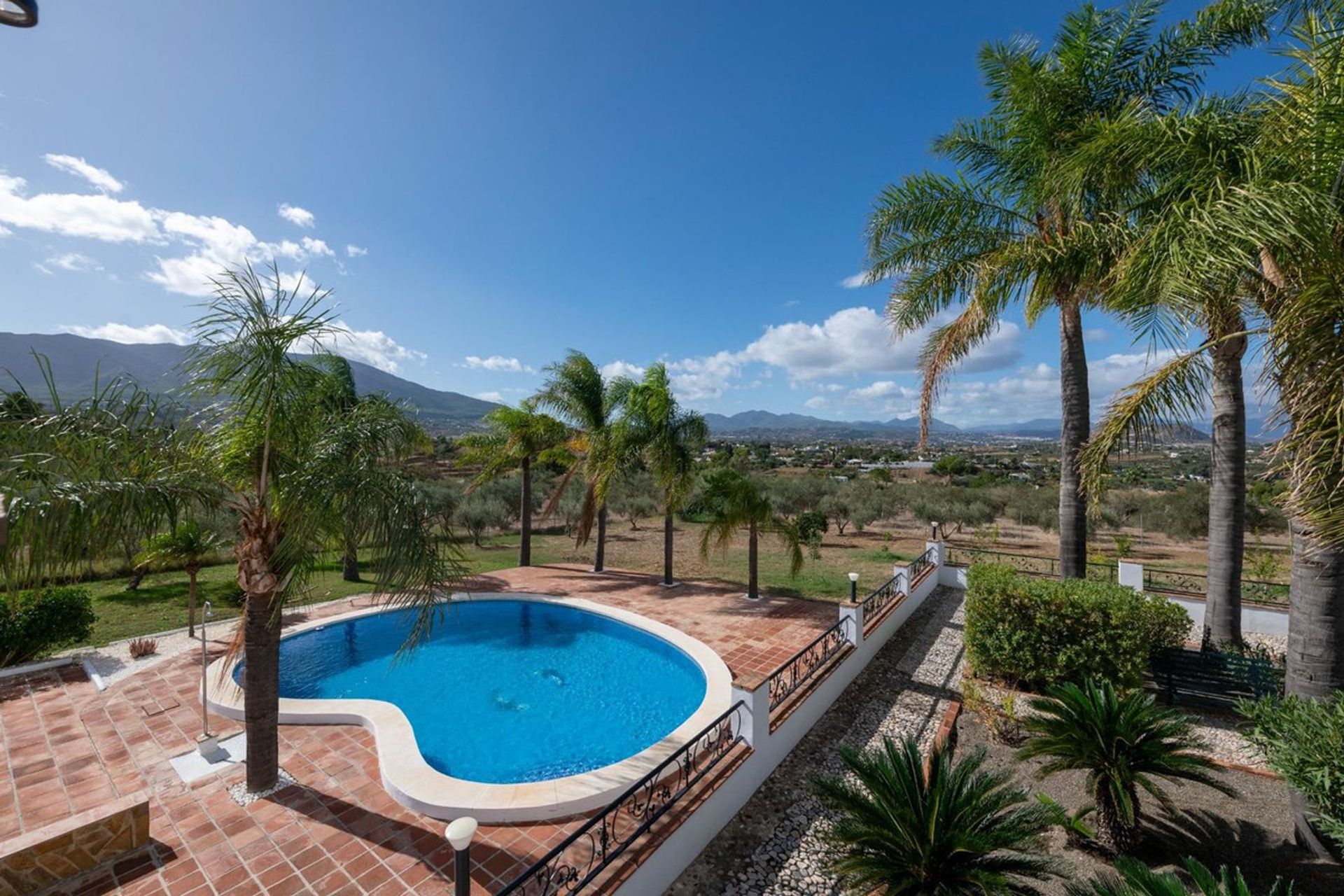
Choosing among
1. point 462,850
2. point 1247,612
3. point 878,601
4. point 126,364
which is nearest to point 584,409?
Result: point 878,601

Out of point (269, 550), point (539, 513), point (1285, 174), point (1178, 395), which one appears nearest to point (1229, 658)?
point (1178, 395)

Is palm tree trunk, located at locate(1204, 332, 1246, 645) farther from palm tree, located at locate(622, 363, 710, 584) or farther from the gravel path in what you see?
palm tree, located at locate(622, 363, 710, 584)

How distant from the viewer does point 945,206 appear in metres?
8.96

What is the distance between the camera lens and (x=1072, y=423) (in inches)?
350

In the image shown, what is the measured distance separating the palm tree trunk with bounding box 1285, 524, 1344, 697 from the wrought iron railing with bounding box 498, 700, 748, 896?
5679 millimetres

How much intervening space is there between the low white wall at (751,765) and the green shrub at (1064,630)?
6.67 ft

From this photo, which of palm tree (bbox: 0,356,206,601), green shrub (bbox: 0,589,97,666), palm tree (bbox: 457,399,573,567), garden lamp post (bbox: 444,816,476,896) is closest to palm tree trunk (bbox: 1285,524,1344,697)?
garden lamp post (bbox: 444,816,476,896)

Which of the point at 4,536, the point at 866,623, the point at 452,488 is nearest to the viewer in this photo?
the point at 4,536

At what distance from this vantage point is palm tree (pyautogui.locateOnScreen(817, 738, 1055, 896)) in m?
3.89

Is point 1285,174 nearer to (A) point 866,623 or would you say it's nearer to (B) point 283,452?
(A) point 866,623

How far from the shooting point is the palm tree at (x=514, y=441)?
1544 centimetres

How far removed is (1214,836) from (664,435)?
11.0 metres

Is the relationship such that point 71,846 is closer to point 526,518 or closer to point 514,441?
point 514,441

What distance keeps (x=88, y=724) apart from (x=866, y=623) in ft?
40.0
